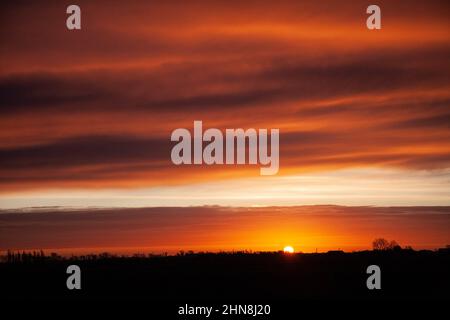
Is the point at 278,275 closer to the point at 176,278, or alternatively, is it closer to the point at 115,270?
the point at 176,278

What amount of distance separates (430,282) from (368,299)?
4775 mm

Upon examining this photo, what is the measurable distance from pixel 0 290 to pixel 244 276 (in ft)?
29.7

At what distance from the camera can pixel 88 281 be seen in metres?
29.0

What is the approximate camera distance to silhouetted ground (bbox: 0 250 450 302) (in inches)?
1059

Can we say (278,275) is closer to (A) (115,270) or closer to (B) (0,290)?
(A) (115,270)

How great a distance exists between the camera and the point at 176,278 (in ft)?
98.0

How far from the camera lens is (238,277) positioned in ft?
98.3

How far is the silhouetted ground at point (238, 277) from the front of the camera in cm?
2689

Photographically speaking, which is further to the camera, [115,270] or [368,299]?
[115,270]
